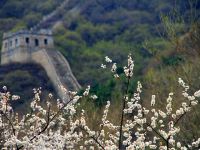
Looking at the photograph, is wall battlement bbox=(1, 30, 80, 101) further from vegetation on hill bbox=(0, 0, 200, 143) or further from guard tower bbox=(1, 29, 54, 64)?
vegetation on hill bbox=(0, 0, 200, 143)

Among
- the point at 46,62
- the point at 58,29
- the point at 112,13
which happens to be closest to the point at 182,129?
the point at 46,62

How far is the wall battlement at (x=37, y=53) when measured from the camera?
48719 millimetres

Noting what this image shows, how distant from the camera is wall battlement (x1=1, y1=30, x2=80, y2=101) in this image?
48719mm

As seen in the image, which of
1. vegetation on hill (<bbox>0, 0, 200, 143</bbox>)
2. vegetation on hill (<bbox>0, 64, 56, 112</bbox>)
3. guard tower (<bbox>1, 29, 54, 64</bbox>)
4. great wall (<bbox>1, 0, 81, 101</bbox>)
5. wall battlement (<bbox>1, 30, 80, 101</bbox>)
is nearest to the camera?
vegetation on hill (<bbox>0, 64, 56, 112</bbox>)

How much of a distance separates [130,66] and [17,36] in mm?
47840

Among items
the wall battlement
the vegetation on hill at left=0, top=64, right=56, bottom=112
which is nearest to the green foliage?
the vegetation on hill at left=0, top=64, right=56, bottom=112

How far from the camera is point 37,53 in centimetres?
5250

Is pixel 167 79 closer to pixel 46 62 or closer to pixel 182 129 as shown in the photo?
pixel 182 129

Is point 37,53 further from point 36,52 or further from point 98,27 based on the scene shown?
point 98,27

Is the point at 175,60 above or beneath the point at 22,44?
above

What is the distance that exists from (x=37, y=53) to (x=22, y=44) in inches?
120

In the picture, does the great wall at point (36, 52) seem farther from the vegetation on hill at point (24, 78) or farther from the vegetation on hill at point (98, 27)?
the vegetation on hill at point (98, 27)

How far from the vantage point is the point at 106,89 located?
31312mm

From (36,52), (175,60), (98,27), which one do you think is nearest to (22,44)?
(36,52)
